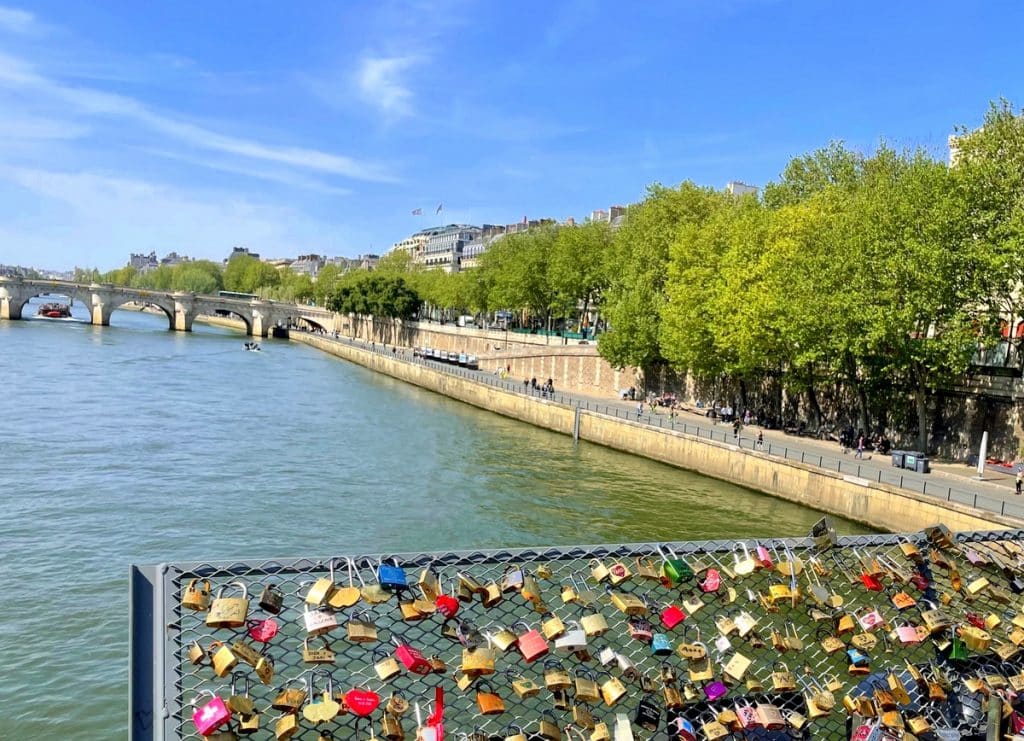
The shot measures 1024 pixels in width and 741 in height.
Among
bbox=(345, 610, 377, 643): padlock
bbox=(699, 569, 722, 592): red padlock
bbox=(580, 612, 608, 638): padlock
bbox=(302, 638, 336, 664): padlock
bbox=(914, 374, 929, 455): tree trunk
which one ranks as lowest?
bbox=(914, 374, 929, 455): tree trunk

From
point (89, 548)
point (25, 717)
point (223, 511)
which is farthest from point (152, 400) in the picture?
point (25, 717)

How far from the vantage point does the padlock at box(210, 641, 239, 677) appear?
3.22 meters

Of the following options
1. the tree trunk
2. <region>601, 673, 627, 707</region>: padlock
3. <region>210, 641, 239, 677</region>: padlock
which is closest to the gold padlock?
<region>601, 673, 627, 707</region>: padlock

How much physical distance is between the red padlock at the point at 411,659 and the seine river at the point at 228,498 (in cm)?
695

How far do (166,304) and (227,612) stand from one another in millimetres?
96772

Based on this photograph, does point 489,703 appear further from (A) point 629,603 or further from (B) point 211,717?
(B) point 211,717

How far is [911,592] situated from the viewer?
5.09 m

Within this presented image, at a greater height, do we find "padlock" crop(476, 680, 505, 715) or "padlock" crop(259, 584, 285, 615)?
"padlock" crop(259, 584, 285, 615)

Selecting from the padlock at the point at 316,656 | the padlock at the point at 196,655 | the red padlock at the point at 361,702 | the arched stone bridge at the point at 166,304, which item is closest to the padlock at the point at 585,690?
the red padlock at the point at 361,702

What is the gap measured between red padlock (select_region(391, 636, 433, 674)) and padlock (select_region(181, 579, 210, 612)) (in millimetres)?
876

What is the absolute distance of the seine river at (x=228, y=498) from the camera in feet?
36.9

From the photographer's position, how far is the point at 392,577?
3.52 meters

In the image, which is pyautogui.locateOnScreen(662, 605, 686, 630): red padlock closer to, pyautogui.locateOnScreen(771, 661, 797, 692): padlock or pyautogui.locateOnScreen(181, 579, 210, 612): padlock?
pyautogui.locateOnScreen(771, 661, 797, 692): padlock

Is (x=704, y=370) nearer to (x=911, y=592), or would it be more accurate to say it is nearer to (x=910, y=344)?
(x=910, y=344)
